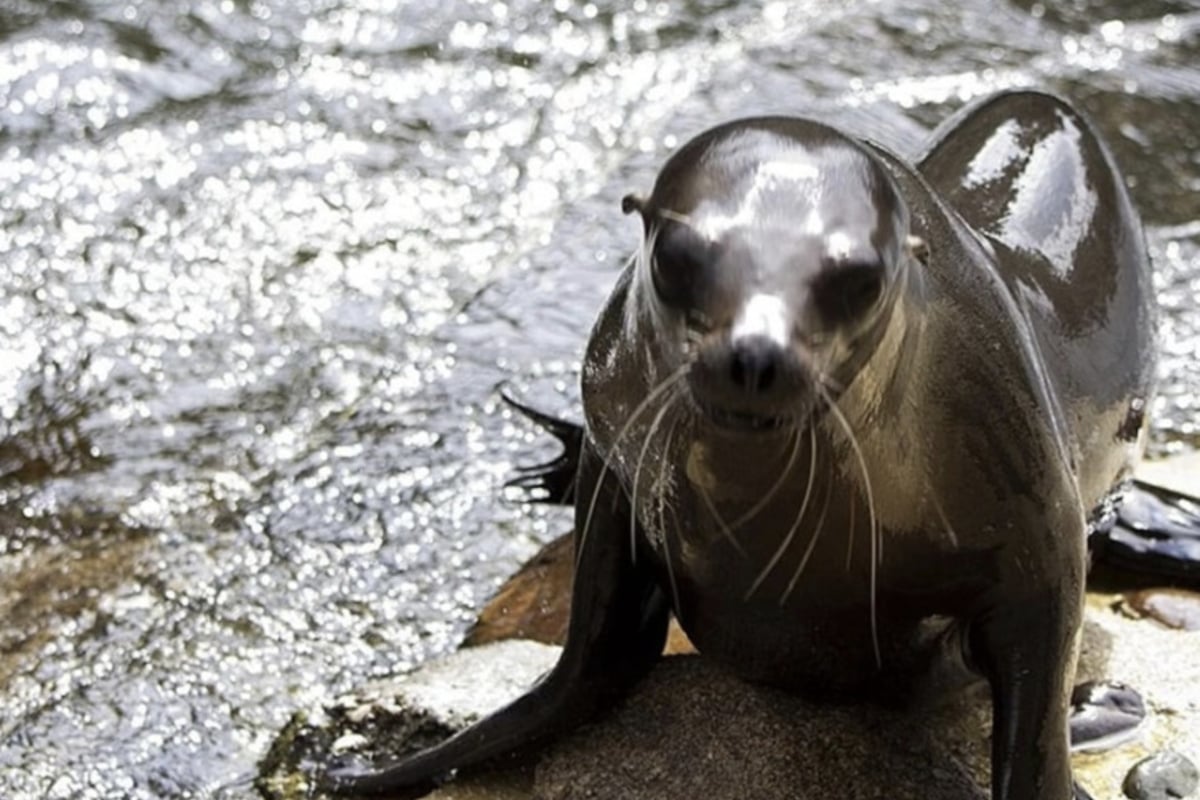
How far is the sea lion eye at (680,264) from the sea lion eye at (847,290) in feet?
0.47

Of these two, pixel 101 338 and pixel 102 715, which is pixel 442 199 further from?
pixel 102 715

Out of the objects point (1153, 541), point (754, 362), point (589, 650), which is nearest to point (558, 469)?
point (589, 650)

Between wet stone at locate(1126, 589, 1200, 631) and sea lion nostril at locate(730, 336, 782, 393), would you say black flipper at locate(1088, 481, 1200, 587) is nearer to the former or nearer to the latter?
wet stone at locate(1126, 589, 1200, 631)

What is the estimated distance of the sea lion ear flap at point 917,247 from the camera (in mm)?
2818

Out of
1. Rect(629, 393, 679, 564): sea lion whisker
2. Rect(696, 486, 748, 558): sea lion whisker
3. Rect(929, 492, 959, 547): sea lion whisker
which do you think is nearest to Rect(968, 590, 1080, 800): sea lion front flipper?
Rect(929, 492, 959, 547): sea lion whisker

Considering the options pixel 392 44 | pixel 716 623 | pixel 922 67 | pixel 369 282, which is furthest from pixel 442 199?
pixel 716 623

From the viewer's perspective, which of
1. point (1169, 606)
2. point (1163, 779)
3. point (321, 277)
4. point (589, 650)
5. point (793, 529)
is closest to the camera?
point (793, 529)

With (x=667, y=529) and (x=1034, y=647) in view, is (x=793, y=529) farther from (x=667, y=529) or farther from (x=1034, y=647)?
(x=1034, y=647)

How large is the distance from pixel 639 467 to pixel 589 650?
56cm

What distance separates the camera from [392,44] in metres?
7.29

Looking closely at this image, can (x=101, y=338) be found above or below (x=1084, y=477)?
below

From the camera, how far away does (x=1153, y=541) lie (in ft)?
14.1

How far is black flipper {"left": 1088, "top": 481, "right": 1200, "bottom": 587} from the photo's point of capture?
4.25m

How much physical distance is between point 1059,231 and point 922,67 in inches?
132
